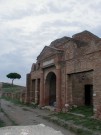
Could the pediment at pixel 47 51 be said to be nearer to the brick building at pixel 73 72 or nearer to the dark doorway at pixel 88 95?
the brick building at pixel 73 72

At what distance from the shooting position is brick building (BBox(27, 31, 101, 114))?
16.4 m

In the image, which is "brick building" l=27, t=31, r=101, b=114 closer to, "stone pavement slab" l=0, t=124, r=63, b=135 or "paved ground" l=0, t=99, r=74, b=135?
"paved ground" l=0, t=99, r=74, b=135

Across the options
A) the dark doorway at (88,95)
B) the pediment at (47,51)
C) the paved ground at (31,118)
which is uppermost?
the pediment at (47,51)

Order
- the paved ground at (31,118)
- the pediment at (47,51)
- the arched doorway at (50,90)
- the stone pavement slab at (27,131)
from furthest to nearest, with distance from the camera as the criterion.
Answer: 1. the arched doorway at (50,90)
2. the pediment at (47,51)
3. the paved ground at (31,118)
4. the stone pavement slab at (27,131)

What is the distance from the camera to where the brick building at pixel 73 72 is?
1640 cm

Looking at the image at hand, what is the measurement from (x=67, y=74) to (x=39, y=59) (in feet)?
20.4

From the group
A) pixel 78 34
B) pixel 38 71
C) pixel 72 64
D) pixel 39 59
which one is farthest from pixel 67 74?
pixel 38 71

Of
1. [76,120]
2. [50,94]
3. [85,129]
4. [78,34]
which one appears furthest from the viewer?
[50,94]

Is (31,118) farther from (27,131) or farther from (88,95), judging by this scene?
(27,131)

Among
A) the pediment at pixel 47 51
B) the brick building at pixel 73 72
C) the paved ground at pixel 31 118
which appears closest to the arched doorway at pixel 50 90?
the brick building at pixel 73 72

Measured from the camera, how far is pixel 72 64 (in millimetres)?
19297

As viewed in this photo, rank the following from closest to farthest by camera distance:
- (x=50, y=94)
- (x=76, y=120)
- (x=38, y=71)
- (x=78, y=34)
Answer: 1. (x=76, y=120)
2. (x=78, y=34)
3. (x=50, y=94)
4. (x=38, y=71)

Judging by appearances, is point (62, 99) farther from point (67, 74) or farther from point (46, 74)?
point (46, 74)

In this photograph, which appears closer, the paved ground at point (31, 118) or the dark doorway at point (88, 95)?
the paved ground at point (31, 118)
